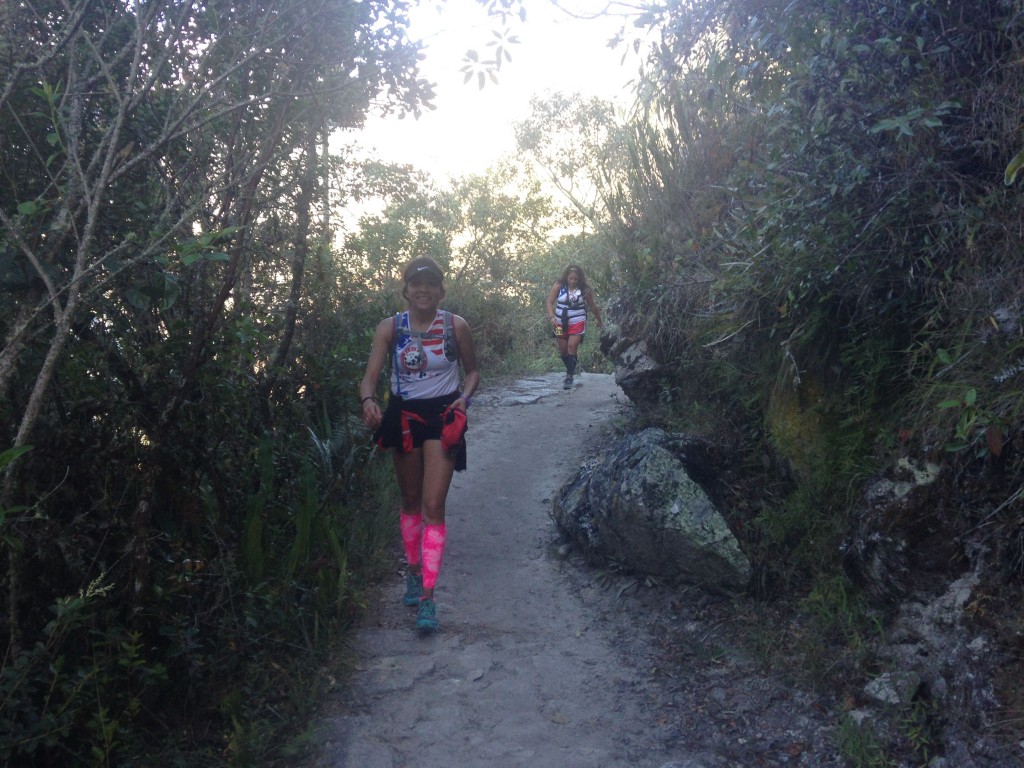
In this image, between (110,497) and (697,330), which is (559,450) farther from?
(110,497)

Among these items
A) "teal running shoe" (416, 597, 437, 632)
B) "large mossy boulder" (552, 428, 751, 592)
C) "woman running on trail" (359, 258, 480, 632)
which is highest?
"woman running on trail" (359, 258, 480, 632)

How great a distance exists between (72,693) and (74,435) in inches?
37.9

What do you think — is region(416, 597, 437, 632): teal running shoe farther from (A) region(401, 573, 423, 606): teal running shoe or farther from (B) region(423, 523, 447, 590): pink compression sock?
(A) region(401, 573, 423, 606): teal running shoe

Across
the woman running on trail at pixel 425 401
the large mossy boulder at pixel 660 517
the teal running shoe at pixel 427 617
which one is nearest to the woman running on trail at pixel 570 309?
the large mossy boulder at pixel 660 517

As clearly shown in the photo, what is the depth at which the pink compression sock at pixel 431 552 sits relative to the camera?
4364mm

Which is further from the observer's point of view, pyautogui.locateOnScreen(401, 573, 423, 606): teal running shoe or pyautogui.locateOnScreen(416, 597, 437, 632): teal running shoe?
pyautogui.locateOnScreen(401, 573, 423, 606): teal running shoe

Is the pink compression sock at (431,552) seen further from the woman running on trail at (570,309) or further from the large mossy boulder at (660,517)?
the woman running on trail at (570,309)

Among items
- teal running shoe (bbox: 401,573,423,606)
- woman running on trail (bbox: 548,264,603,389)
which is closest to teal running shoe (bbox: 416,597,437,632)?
teal running shoe (bbox: 401,573,423,606)

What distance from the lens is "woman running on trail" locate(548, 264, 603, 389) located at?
36.8 feet

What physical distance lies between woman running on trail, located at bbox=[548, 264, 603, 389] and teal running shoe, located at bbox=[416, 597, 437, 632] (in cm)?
723

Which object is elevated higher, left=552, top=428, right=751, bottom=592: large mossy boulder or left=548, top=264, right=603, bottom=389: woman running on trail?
left=548, top=264, right=603, bottom=389: woman running on trail

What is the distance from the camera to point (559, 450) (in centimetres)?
790

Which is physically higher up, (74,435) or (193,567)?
(74,435)

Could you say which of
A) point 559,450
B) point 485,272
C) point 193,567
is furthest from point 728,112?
point 485,272
